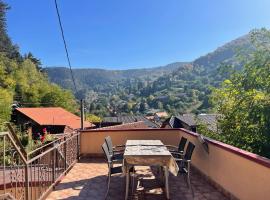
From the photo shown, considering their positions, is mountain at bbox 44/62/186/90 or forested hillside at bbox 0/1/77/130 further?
mountain at bbox 44/62/186/90

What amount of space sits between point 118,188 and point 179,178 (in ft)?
4.45

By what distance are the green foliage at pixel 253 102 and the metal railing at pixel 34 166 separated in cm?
401

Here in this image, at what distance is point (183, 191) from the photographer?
5.12 metres

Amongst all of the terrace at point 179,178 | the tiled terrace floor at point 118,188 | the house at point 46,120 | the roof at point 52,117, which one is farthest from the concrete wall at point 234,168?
the roof at point 52,117

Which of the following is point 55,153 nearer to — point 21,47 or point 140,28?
point 140,28

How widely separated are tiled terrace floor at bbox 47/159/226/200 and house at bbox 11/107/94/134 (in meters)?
16.4

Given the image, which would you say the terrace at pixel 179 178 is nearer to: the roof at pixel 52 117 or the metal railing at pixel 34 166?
the metal railing at pixel 34 166

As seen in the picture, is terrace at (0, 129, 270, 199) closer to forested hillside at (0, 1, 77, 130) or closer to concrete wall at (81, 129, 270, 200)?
concrete wall at (81, 129, 270, 200)

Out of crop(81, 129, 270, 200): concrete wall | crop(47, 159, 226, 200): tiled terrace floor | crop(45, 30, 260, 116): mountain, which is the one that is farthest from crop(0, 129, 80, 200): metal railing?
crop(45, 30, 260, 116): mountain

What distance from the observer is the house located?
76.2 ft

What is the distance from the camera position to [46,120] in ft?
78.7

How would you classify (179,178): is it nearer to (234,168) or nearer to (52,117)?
(234,168)

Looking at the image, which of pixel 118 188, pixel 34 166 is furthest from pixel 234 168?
pixel 34 166

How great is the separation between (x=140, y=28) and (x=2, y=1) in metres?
30.0
